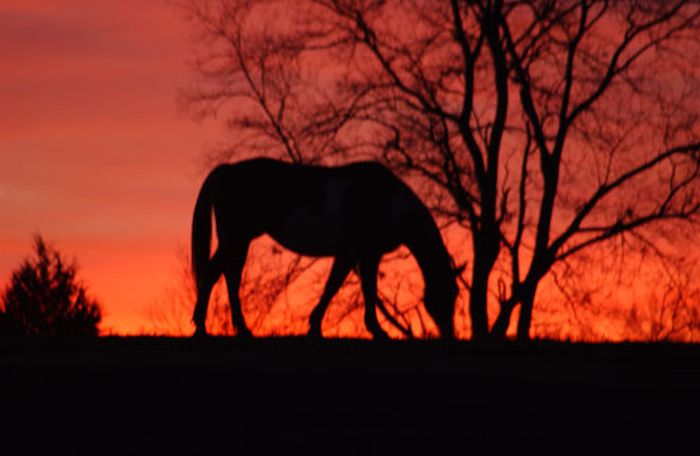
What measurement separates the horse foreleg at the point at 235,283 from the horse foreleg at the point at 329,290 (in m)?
0.84

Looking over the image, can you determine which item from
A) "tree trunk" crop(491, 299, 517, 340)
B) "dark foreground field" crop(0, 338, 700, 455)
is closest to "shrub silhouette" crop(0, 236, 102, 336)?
"tree trunk" crop(491, 299, 517, 340)

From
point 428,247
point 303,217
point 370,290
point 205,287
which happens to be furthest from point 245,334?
point 428,247

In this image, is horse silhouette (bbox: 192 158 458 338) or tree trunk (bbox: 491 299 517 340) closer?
horse silhouette (bbox: 192 158 458 338)

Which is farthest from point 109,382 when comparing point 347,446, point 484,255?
point 484,255

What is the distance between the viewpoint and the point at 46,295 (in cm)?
5753

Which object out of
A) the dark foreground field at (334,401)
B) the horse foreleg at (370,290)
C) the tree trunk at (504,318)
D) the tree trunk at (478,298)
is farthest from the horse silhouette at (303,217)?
the tree trunk at (504,318)

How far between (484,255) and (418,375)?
13.6 m

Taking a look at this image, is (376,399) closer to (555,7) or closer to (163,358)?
(163,358)

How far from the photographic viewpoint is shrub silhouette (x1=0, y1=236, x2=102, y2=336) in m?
57.1

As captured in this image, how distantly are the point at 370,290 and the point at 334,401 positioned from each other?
7017 millimetres

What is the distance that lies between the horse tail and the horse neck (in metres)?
2.55

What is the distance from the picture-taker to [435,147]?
2669 cm

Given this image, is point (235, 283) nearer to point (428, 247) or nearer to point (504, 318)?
point (428, 247)

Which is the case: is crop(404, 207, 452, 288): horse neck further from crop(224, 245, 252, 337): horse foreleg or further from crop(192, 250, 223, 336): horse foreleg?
crop(192, 250, 223, 336): horse foreleg
